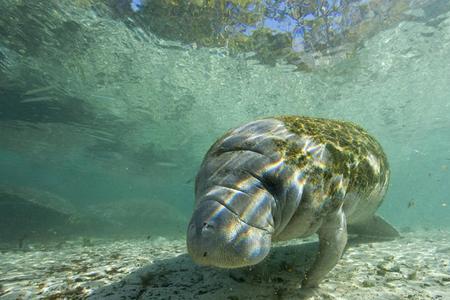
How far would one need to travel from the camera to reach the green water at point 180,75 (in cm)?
1193

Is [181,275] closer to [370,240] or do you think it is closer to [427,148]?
[370,240]

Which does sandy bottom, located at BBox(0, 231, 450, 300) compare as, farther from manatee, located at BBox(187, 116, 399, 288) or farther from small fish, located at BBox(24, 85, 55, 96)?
small fish, located at BBox(24, 85, 55, 96)

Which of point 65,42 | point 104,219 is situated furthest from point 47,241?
point 65,42

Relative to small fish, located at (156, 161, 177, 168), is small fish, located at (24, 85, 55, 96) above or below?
above

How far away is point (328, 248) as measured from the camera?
3.18 meters

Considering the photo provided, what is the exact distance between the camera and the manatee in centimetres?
218

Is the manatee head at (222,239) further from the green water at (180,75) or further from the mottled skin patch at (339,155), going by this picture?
the green water at (180,75)

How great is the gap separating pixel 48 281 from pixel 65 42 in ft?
39.4

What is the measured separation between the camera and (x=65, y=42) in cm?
1316

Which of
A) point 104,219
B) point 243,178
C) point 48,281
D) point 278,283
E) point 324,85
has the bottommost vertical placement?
point 104,219

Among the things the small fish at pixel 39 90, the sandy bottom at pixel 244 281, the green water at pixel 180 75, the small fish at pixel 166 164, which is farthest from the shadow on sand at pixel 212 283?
the small fish at pixel 166 164

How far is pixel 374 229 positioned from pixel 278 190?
199 inches

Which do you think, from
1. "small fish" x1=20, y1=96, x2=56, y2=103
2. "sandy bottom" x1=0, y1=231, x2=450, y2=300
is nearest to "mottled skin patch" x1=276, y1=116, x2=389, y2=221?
"sandy bottom" x1=0, y1=231, x2=450, y2=300

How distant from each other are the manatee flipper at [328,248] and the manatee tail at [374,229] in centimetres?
347
